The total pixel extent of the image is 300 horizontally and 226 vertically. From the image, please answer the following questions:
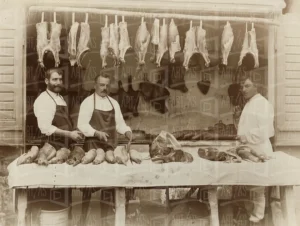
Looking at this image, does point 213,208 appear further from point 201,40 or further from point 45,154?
point 201,40

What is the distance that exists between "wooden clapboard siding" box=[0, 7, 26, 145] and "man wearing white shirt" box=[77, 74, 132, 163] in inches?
37.4

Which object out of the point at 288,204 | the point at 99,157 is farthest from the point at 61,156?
the point at 288,204

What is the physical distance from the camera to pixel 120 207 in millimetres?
5914

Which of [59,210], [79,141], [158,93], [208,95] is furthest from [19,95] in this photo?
[208,95]

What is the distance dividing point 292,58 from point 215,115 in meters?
1.66

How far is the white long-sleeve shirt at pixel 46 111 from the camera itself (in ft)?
21.0

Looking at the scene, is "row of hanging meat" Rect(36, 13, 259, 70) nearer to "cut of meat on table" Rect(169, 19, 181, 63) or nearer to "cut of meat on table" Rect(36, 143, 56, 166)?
"cut of meat on table" Rect(169, 19, 181, 63)

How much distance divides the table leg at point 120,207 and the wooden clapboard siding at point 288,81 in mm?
2750

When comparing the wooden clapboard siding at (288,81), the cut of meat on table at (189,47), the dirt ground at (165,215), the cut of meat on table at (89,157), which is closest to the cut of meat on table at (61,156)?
the cut of meat on table at (89,157)

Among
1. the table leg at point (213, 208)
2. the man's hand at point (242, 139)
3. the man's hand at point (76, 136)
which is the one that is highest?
the man's hand at point (76, 136)

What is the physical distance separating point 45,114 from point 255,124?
2957 millimetres

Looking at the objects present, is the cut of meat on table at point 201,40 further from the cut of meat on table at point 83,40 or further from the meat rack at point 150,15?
the cut of meat on table at point 83,40

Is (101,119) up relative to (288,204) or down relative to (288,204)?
up

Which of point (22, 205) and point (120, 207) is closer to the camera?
point (22, 205)
